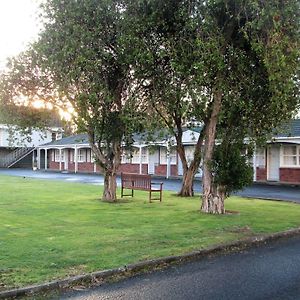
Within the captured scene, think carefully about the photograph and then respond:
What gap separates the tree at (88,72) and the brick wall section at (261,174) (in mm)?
17287

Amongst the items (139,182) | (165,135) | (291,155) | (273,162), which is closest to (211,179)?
(139,182)

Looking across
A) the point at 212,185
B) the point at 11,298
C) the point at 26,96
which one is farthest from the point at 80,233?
the point at 26,96

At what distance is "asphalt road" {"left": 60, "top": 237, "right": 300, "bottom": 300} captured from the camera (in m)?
5.64

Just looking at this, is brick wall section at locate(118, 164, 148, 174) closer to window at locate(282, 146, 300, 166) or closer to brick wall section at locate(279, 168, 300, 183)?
brick wall section at locate(279, 168, 300, 183)

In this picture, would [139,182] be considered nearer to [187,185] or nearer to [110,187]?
[110,187]

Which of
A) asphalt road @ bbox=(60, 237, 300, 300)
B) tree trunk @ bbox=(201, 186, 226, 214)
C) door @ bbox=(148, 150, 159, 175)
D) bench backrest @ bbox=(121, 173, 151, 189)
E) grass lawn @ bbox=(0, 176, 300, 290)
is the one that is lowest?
asphalt road @ bbox=(60, 237, 300, 300)

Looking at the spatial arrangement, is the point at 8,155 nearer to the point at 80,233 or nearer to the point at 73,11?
the point at 73,11

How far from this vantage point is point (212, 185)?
1348 cm

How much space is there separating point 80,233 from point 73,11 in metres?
7.26

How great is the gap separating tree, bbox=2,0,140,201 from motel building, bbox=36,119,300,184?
81.1 inches

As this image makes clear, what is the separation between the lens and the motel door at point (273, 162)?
31016 mm

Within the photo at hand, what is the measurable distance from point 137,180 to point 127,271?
36.5 feet

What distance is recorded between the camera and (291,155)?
98.4 feet

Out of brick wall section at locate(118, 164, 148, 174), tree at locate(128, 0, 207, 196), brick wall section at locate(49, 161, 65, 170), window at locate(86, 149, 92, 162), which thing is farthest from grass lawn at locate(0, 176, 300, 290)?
brick wall section at locate(49, 161, 65, 170)
